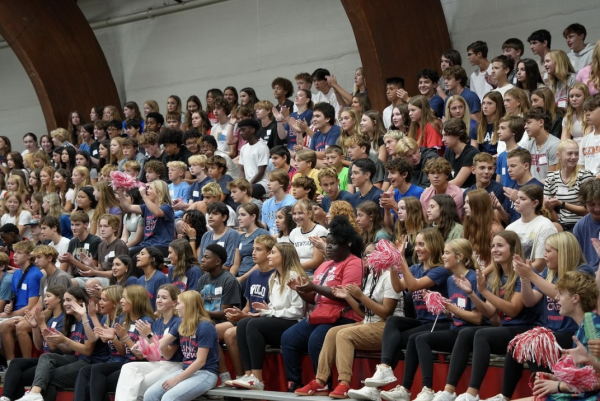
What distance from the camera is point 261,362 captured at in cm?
711

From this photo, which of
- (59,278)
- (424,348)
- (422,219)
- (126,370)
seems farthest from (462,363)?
(59,278)

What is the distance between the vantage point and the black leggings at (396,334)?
20.6ft

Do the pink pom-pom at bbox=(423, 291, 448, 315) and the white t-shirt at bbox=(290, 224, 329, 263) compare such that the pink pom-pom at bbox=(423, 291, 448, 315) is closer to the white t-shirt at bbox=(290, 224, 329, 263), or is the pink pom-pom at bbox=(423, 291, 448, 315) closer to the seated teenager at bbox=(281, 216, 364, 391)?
the seated teenager at bbox=(281, 216, 364, 391)

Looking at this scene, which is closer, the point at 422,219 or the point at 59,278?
the point at 422,219

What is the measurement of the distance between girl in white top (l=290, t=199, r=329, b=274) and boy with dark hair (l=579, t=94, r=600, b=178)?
86.6 inches

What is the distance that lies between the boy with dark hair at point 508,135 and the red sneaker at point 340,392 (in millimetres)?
2491

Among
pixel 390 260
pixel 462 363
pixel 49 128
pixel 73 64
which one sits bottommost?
pixel 462 363

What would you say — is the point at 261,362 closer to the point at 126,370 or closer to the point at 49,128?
the point at 126,370

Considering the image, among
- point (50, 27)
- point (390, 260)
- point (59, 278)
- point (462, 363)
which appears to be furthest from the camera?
point (50, 27)

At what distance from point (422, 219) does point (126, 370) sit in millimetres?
2699

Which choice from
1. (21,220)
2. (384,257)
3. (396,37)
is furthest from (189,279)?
(396,37)

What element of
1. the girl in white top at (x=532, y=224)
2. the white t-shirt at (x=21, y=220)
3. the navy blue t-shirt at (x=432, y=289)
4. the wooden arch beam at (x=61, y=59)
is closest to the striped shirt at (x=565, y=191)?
the girl in white top at (x=532, y=224)

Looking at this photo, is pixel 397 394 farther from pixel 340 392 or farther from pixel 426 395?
pixel 340 392

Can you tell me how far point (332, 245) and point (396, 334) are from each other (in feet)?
3.35
